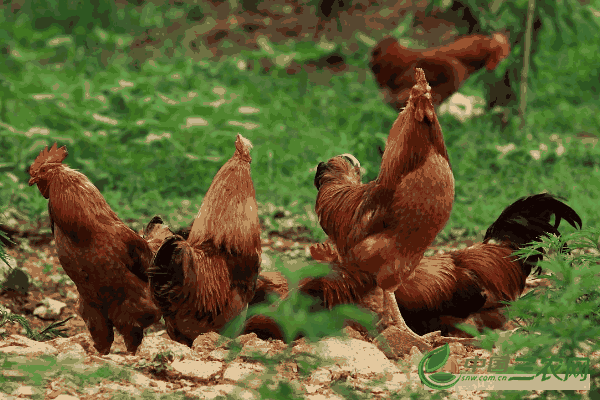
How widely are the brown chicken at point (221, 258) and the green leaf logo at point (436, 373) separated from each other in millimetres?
1056

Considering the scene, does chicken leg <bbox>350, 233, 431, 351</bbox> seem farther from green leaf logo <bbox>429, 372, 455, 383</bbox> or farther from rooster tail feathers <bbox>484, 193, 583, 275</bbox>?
rooster tail feathers <bbox>484, 193, 583, 275</bbox>

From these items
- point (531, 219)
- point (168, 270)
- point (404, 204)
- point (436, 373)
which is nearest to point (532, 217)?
point (531, 219)

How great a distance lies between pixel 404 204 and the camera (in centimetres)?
368

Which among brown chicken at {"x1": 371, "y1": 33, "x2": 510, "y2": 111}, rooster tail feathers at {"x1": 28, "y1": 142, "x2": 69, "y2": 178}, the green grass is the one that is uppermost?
brown chicken at {"x1": 371, "y1": 33, "x2": 510, "y2": 111}

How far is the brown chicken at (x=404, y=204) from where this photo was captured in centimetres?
364

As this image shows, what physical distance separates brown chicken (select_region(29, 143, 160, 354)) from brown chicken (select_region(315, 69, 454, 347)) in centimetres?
127

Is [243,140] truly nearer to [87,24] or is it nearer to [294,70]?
[294,70]

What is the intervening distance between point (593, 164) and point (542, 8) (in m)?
2.01

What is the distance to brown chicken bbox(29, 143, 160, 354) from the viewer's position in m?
3.38

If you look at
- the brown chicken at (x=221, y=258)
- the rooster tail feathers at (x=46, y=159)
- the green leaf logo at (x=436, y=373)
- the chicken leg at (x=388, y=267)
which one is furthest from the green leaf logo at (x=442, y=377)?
the rooster tail feathers at (x=46, y=159)

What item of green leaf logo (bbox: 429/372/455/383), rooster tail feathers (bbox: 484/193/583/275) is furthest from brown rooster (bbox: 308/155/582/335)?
green leaf logo (bbox: 429/372/455/383)

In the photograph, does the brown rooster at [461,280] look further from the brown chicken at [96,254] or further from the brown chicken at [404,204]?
the brown chicken at [96,254]

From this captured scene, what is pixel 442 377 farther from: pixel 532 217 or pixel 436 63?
pixel 436 63

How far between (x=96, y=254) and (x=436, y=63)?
202 inches
